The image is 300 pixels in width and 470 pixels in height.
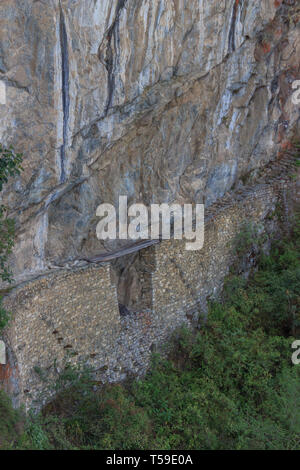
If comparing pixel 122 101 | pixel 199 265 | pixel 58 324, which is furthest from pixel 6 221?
pixel 199 265

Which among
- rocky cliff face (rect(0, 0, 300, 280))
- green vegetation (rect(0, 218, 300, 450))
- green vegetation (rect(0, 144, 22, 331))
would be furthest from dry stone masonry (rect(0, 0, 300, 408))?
green vegetation (rect(0, 218, 300, 450))

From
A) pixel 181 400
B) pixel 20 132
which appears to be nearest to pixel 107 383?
pixel 181 400

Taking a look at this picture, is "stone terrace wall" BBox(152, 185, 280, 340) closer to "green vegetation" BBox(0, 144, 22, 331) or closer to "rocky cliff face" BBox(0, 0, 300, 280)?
"rocky cliff face" BBox(0, 0, 300, 280)

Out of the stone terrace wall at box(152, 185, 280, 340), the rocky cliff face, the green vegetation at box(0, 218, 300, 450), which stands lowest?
the green vegetation at box(0, 218, 300, 450)

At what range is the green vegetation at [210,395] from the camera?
641 cm

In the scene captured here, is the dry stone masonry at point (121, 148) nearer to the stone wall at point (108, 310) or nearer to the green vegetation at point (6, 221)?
the stone wall at point (108, 310)

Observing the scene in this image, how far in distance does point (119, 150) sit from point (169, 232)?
2099mm

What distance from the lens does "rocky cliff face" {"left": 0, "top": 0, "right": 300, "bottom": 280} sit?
18.1 ft

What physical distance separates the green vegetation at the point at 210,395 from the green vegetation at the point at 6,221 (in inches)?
60.5

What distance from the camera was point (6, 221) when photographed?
19.2 ft

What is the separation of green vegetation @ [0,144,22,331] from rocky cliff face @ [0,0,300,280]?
20 centimetres

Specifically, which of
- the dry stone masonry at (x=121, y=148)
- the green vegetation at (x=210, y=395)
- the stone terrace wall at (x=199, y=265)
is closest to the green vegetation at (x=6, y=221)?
the dry stone masonry at (x=121, y=148)

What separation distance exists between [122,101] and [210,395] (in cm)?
490
